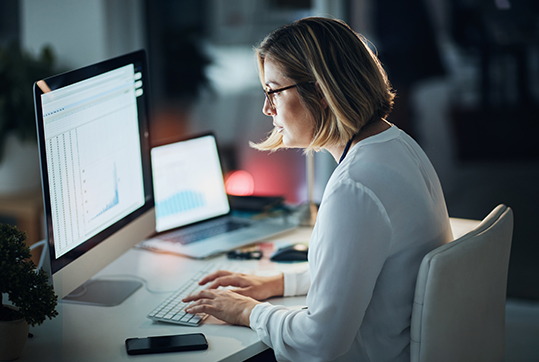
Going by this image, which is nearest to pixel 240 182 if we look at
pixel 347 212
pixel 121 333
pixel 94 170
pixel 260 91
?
pixel 260 91

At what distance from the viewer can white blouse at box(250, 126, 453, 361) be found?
0.94 metres

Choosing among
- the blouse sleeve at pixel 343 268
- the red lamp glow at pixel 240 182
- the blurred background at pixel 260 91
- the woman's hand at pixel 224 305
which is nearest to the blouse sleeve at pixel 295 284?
the woman's hand at pixel 224 305

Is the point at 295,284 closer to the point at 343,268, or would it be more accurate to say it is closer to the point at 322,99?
the point at 343,268

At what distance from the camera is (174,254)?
5.08 feet

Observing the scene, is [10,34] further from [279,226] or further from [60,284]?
[60,284]

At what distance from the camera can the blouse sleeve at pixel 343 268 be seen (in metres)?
0.94

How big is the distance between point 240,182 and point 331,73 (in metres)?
1.77

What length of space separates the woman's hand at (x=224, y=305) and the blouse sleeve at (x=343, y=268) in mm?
152

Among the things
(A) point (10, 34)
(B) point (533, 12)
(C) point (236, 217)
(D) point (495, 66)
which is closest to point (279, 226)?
(C) point (236, 217)

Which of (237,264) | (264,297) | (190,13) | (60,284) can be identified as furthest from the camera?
(190,13)

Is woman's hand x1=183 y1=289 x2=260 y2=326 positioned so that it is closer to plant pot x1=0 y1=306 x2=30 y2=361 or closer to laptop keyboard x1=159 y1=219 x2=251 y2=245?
plant pot x1=0 y1=306 x2=30 y2=361

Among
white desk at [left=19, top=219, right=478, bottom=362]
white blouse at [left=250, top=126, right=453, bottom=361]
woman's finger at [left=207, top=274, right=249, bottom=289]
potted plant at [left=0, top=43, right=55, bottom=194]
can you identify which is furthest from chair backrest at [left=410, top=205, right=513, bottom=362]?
potted plant at [left=0, top=43, right=55, bottom=194]

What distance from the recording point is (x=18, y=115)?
2641mm

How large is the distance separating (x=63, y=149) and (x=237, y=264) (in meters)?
0.61
